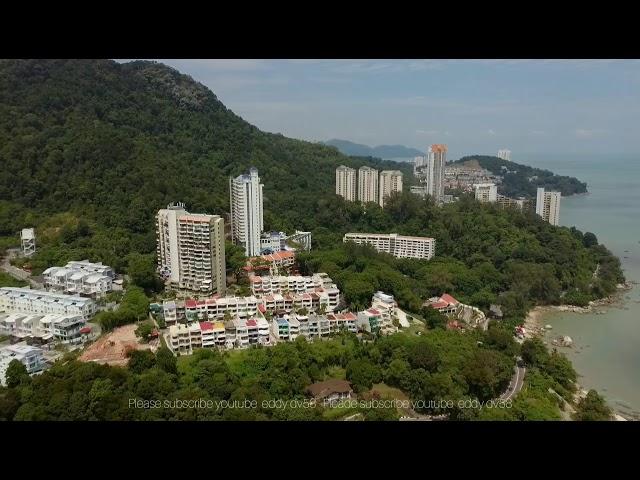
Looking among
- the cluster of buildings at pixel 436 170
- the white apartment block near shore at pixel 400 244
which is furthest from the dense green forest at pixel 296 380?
the cluster of buildings at pixel 436 170

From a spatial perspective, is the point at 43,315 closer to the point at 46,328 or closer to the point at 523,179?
the point at 46,328

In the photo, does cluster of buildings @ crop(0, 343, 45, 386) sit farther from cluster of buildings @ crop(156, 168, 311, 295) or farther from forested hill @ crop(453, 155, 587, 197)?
forested hill @ crop(453, 155, 587, 197)

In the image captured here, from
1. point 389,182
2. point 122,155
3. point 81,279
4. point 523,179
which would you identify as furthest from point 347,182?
point 523,179

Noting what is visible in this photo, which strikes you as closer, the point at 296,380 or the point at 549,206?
the point at 296,380

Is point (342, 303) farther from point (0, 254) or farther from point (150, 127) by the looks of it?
point (150, 127)

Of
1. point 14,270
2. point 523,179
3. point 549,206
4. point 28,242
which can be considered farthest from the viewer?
point 523,179

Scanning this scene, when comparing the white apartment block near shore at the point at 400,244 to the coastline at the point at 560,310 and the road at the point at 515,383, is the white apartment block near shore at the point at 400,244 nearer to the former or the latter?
the coastline at the point at 560,310
